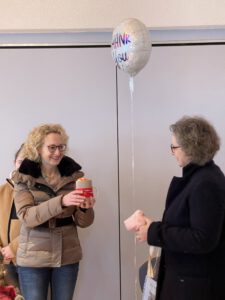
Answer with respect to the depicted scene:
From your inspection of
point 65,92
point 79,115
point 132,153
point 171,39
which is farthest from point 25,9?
point 132,153

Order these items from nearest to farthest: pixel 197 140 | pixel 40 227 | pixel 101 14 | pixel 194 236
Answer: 1. pixel 194 236
2. pixel 197 140
3. pixel 40 227
4. pixel 101 14

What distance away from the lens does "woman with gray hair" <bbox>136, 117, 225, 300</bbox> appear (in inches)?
64.7

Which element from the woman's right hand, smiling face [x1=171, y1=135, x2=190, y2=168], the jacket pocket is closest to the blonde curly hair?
the woman's right hand

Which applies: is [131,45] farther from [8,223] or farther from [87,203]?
[8,223]

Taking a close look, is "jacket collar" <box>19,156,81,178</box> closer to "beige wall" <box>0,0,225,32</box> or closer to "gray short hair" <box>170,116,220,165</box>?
"gray short hair" <box>170,116,220,165</box>

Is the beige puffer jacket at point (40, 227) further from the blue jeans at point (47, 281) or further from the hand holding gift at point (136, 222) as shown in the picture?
the hand holding gift at point (136, 222)

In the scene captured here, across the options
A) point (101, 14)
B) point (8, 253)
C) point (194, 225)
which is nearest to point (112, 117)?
point (101, 14)

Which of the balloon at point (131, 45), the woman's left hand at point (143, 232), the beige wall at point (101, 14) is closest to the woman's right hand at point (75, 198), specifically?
the woman's left hand at point (143, 232)

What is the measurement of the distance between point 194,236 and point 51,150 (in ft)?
3.24

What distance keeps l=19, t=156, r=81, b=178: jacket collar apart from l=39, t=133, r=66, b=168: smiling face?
0.05 m

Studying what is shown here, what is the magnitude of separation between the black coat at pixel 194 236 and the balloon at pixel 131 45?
94cm

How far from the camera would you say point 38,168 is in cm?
235

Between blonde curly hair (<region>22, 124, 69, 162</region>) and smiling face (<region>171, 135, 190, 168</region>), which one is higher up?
blonde curly hair (<region>22, 124, 69, 162</region>)

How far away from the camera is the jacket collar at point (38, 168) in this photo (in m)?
2.31
